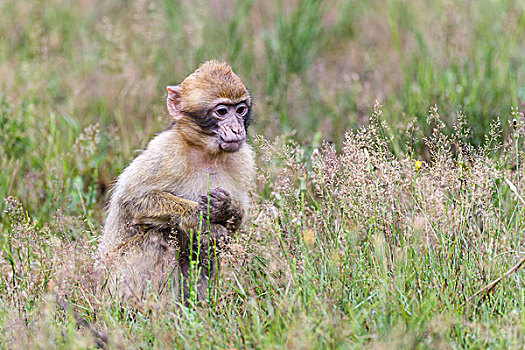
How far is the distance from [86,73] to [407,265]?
16.2 ft

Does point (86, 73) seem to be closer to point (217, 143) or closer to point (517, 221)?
point (217, 143)

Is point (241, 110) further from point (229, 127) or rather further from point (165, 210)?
point (165, 210)

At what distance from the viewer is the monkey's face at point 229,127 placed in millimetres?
4391

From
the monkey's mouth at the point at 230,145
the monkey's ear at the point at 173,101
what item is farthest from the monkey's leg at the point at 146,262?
the monkey's ear at the point at 173,101

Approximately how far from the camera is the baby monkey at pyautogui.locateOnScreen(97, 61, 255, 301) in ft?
13.9

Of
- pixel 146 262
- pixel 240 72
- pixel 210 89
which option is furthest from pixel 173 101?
pixel 240 72

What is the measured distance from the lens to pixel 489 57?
6.34 m

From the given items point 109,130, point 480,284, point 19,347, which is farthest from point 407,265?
point 109,130

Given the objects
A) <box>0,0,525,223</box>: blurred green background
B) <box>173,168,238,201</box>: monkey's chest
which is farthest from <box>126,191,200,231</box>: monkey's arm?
<box>0,0,525,223</box>: blurred green background

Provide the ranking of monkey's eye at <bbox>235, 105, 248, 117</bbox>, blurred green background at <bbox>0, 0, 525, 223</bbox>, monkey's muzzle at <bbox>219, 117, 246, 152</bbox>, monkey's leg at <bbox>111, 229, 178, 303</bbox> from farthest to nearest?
blurred green background at <bbox>0, 0, 525, 223</bbox>, monkey's eye at <bbox>235, 105, 248, 117</bbox>, monkey's muzzle at <bbox>219, 117, 246, 152</bbox>, monkey's leg at <bbox>111, 229, 178, 303</bbox>

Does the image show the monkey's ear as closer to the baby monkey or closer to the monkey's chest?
the baby monkey

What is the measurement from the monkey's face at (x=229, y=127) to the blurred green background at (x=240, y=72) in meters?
1.26

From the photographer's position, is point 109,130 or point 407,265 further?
point 109,130

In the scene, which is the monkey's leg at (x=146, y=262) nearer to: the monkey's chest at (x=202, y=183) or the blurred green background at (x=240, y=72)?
the monkey's chest at (x=202, y=183)
